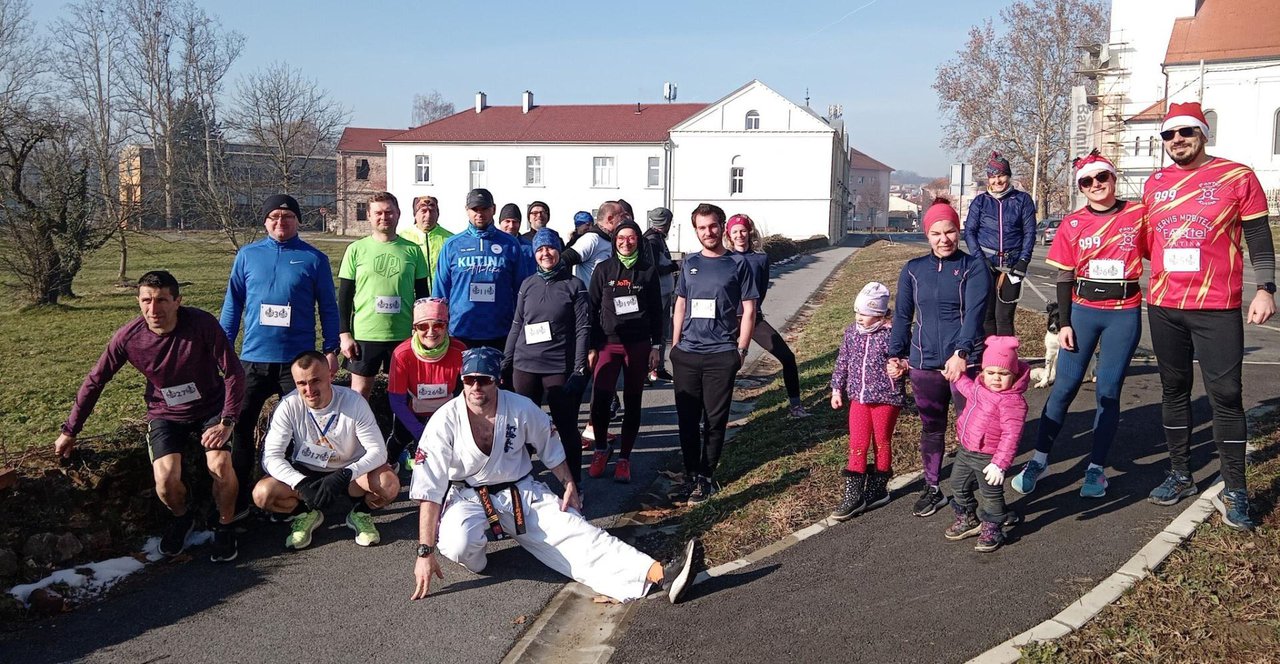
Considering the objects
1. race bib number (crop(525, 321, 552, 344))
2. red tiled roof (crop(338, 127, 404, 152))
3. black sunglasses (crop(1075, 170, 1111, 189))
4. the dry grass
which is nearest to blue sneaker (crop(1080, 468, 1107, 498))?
the dry grass

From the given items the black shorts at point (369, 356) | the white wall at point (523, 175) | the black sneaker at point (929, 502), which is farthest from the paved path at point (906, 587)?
the white wall at point (523, 175)

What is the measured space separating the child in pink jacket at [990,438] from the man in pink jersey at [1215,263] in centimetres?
99

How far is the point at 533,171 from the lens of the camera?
199ft

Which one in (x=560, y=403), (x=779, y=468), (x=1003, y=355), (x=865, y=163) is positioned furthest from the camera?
(x=865, y=163)

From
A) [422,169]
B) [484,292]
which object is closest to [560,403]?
[484,292]

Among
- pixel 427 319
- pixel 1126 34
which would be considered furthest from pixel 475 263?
pixel 1126 34

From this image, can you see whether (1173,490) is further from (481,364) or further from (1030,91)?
(1030,91)

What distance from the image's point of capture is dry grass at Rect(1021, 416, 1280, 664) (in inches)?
143

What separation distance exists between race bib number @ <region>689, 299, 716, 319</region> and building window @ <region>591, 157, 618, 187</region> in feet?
177

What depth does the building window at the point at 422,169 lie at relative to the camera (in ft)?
204

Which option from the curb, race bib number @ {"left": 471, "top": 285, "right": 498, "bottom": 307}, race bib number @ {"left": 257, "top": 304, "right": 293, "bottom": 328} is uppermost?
race bib number @ {"left": 471, "top": 285, "right": 498, "bottom": 307}

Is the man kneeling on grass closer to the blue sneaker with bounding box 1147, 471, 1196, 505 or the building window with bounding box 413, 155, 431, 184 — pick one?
the blue sneaker with bounding box 1147, 471, 1196, 505

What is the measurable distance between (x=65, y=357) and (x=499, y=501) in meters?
9.00

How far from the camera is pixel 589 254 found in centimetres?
824
